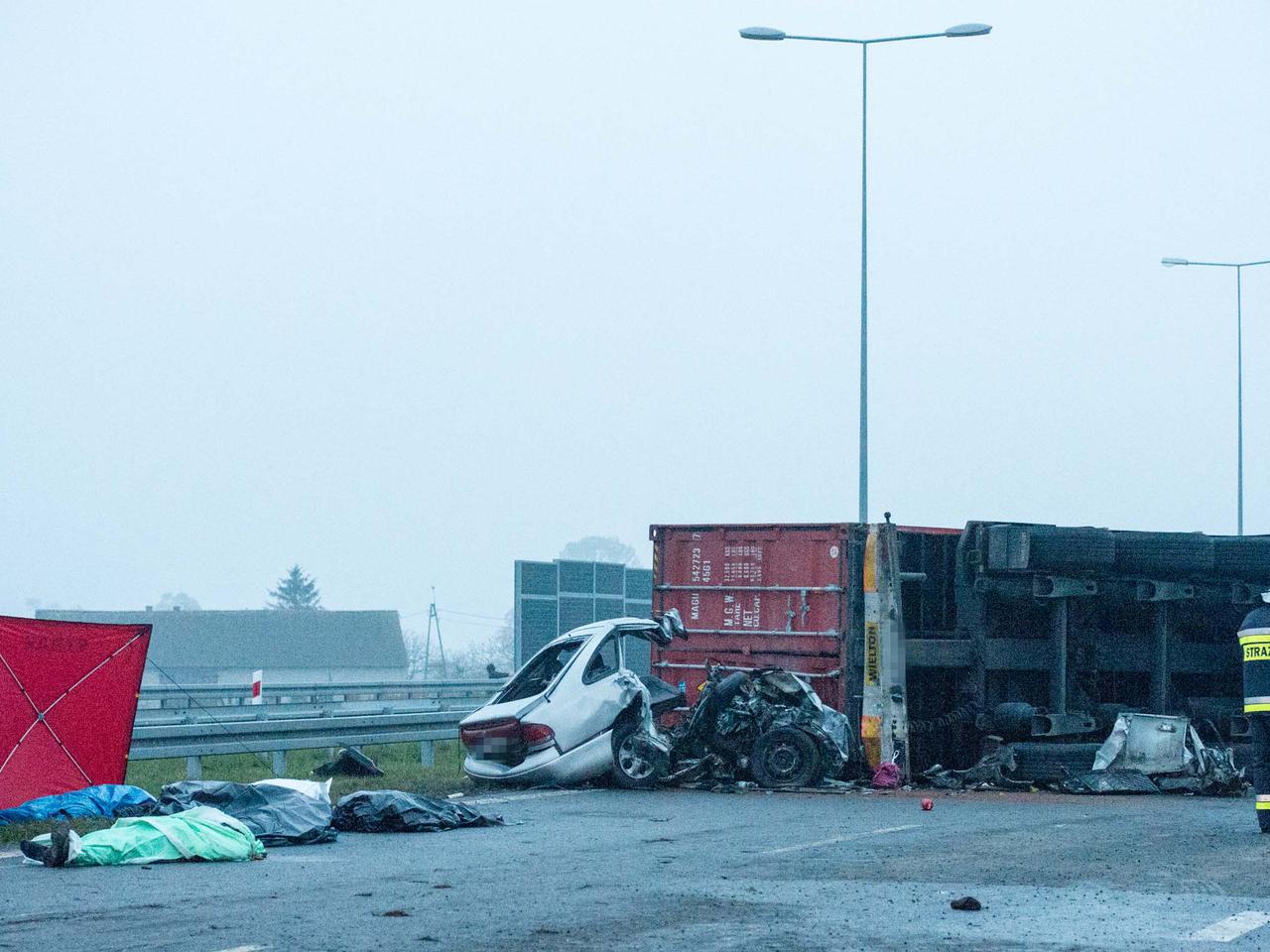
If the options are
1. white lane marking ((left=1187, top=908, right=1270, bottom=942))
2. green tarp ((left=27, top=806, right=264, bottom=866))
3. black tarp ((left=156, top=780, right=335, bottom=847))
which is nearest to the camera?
white lane marking ((left=1187, top=908, right=1270, bottom=942))

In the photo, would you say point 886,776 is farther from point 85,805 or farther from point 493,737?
point 85,805

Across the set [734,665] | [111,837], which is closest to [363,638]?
[734,665]

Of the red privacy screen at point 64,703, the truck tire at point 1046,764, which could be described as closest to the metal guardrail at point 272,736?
the red privacy screen at point 64,703

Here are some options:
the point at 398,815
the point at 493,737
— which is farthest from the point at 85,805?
the point at 493,737

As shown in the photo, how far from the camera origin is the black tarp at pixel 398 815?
40.5 ft

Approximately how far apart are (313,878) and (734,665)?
28.1ft

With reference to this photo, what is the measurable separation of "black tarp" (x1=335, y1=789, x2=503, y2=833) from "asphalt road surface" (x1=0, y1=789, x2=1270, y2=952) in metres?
0.27

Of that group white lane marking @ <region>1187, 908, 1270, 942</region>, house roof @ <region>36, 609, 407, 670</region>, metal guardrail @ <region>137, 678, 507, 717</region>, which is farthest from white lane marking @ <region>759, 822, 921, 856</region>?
house roof @ <region>36, 609, 407, 670</region>

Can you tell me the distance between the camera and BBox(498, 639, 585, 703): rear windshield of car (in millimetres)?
16641

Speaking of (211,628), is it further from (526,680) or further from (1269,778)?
(1269,778)

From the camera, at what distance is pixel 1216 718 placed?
685 inches

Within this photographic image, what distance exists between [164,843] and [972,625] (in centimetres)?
920

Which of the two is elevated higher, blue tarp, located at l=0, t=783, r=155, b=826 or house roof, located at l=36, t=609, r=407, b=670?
blue tarp, located at l=0, t=783, r=155, b=826

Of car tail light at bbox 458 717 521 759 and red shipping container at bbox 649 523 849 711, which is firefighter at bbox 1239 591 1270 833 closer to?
red shipping container at bbox 649 523 849 711
